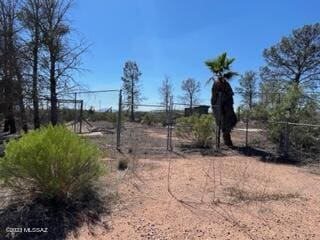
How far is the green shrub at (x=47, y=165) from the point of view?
20.2 feet

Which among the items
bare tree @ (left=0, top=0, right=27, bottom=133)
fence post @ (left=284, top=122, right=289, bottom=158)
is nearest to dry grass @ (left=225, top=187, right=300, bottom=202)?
bare tree @ (left=0, top=0, right=27, bottom=133)

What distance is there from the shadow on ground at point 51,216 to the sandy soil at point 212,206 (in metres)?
0.25

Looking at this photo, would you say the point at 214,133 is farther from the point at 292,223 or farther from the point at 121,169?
the point at 292,223

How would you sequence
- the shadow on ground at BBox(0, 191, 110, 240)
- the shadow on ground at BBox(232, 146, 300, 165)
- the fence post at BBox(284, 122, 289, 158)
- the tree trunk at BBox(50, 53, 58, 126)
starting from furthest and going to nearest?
the tree trunk at BBox(50, 53, 58, 126), the fence post at BBox(284, 122, 289, 158), the shadow on ground at BBox(232, 146, 300, 165), the shadow on ground at BBox(0, 191, 110, 240)

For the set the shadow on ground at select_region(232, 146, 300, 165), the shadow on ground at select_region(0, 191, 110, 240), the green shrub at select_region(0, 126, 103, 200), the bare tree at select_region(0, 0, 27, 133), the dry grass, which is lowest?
the shadow on ground at select_region(0, 191, 110, 240)

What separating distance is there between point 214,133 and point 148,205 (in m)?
9.93

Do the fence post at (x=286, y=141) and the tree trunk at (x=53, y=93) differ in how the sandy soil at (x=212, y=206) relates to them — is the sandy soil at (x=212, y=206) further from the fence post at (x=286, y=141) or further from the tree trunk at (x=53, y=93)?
the tree trunk at (x=53, y=93)

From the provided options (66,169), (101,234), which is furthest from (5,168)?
(101,234)

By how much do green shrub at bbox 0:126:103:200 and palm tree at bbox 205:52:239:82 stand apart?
1089cm

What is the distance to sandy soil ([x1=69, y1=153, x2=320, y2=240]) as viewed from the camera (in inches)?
217

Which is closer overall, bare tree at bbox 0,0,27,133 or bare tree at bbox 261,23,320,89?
bare tree at bbox 0,0,27,133

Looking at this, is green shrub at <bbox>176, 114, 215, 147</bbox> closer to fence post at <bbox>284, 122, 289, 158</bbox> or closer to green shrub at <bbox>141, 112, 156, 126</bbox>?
fence post at <bbox>284, 122, 289, 158</bbox>

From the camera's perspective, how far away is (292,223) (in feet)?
19.3

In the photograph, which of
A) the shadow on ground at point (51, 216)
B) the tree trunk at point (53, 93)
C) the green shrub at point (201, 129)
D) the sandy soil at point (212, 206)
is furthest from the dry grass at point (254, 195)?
the tree trunk at point (53, 93)
